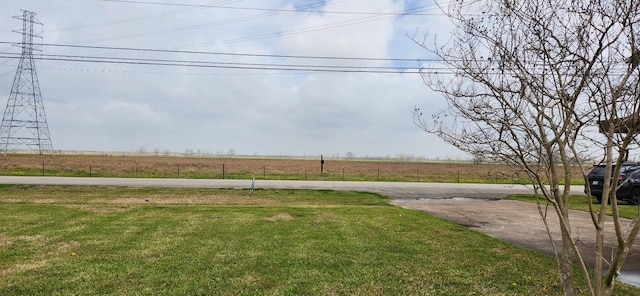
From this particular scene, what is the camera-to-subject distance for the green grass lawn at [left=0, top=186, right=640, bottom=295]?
5180 mm

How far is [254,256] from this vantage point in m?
6.64

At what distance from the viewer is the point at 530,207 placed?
15641mm

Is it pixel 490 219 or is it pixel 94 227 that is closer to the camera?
pixel 94 227

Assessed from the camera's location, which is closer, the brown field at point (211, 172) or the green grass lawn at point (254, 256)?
the green grass lawn at point (254, 256)

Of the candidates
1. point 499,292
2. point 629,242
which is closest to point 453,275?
point 499,292

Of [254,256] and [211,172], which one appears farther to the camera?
[211,172]

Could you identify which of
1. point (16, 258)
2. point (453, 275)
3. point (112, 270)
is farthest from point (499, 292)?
point (16, 258)

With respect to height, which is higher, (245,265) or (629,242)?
(629,242)

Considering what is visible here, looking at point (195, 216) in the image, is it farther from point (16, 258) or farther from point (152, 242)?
point (16, 258)

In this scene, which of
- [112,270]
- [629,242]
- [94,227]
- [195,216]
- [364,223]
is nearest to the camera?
[629,242]

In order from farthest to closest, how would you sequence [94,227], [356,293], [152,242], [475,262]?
[94,227]
[152,242]
[475,262]
[356,293]

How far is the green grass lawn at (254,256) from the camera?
518cm

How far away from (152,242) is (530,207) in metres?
13.2

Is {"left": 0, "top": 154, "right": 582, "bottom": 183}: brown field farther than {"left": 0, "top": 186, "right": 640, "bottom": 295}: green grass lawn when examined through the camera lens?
Yes
